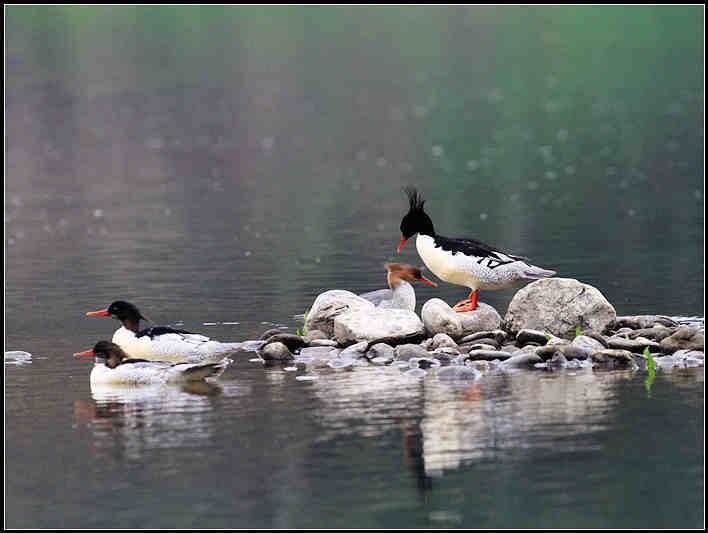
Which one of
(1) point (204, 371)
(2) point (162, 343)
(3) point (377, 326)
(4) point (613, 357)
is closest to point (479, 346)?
(3) point (377, 326)

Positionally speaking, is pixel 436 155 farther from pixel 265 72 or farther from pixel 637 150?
pixel 265 72

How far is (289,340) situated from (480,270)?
250cm

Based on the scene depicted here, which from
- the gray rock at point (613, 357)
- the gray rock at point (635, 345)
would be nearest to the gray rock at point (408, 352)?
the gray rock at point (613, 357)

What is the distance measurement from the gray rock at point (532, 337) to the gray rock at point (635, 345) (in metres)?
0.78

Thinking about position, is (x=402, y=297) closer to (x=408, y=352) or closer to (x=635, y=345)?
(x=408, y=352)

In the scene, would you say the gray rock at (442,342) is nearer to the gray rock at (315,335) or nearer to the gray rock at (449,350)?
the gray rock at (449,350)

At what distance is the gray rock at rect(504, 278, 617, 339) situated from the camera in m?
16.6

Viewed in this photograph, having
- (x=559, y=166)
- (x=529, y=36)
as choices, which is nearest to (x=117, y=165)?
(x=559, y=166)

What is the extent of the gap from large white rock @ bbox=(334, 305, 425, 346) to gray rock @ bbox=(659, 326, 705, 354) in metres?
2.84

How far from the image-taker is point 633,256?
24.4 meters

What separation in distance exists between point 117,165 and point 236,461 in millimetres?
36553

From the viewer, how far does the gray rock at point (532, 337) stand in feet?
53.0

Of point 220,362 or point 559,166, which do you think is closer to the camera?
point 220,362

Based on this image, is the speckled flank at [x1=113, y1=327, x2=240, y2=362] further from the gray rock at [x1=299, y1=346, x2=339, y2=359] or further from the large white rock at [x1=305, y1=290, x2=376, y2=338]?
the large white rock at [x1=305, y1=290, x2=376, y2=338]
